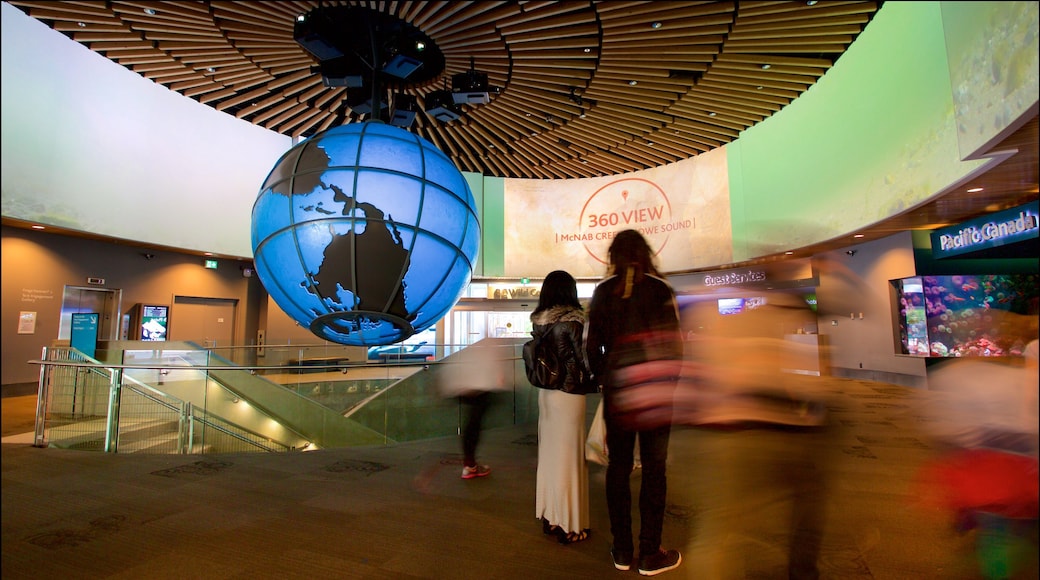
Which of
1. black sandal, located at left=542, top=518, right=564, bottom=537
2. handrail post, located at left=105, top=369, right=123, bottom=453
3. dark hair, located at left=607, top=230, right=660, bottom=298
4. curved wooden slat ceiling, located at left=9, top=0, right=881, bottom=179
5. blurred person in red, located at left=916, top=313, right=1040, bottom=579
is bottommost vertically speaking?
black sandal, located at left=542, top=518, right=564, bottom=537

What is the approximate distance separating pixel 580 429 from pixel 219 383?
4820 millimetres

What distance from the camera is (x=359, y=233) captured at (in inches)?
92.8

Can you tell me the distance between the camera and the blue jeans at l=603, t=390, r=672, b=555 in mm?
1998

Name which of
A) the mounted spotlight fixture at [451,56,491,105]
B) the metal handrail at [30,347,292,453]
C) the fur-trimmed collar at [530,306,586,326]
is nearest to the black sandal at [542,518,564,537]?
the fur-trimmed collar at [530,306,586,326]

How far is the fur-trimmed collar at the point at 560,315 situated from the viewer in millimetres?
2459

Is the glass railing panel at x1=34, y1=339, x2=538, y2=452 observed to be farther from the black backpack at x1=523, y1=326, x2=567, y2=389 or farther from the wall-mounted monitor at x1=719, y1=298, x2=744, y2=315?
the wall-mounted monitor at x1=719, y1=298, x2=744, y2=315

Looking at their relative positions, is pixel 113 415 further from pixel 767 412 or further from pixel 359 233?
pixel 767 412

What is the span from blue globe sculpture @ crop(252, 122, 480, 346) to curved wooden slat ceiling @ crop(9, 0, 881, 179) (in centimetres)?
110

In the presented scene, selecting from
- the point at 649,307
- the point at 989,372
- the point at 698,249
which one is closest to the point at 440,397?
the point at 649,307

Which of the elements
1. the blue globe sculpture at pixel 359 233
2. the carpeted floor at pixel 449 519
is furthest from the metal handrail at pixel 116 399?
the blue globe sculpture at pixel 359 233

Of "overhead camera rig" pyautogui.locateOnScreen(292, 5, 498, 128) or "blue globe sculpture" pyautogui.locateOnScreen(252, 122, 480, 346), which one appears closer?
"blue globe sculpture" pyautogui.locateOnScreen(252, 122, 480, 346)

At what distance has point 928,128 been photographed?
0.78 meters

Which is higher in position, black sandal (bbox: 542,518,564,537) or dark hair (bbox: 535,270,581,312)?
dark hair (bbox: 535,270,581,312)

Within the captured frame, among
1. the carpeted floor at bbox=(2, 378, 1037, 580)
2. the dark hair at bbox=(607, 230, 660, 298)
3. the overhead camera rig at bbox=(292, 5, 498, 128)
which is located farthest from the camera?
the overhead camera rig at bbox=(292, 5, 498, 128)
